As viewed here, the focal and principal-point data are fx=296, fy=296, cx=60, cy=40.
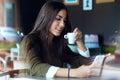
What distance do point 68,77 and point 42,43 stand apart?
0.25 meters

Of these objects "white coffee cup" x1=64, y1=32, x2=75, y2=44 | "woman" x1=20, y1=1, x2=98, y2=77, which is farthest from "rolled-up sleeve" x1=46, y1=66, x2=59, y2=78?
"white coffee cup" x1=64, y1=32, x2=75, y2=44

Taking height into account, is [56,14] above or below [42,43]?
above

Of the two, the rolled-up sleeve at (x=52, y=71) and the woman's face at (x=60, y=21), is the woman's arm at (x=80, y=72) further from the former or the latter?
the woman's face at (x=60, y=21)

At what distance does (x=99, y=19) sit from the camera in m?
1.60

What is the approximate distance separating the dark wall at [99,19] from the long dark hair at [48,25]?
0.23 ft

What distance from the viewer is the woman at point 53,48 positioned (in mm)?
1671

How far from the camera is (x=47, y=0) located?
1.71 m

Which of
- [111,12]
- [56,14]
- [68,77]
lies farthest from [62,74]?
→ [111,12]

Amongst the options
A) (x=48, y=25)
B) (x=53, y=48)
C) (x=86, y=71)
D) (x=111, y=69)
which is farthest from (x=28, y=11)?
(x=111, y=69)

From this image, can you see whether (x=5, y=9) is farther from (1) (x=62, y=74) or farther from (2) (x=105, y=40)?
(2) (x=105, y=40)

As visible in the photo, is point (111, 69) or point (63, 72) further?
point (63, 72)

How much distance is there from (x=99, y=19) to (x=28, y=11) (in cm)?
43

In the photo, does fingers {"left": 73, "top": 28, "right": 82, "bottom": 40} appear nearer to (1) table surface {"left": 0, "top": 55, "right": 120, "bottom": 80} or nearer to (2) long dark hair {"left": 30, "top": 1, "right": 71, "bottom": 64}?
(2) long dark hair {"left": 30, "top": 1, "right": 71, "bottom": 64}

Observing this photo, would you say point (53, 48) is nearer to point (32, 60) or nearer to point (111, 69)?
point (32, 60)
